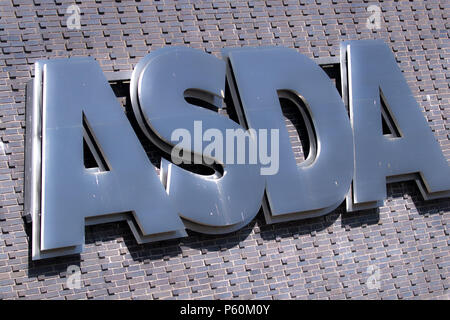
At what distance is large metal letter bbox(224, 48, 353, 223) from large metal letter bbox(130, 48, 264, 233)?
0.25 meters

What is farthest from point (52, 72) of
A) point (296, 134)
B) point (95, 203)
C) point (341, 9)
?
point (341, 9)

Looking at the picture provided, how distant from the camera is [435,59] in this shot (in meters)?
11.0

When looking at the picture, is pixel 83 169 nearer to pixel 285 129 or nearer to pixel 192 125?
pixel 192 125

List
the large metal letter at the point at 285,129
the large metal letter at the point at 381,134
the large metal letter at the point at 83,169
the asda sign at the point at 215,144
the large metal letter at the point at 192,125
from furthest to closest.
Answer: the large metal letter at the point at 381,134 → the large metal letter at the point at 285,129 → the large metal letter at the point at 192,125 → the asda sign at the point at 215,144 → the large metal letter at the point at 83,169

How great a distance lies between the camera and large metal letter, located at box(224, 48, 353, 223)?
9.40 m

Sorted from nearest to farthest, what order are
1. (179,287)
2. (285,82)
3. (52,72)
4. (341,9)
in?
1. (52,72)
2. (179,287)
3. (285,82)
4. (341,9)

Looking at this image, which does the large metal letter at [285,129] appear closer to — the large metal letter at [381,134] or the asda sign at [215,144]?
the asda sign at [215,144]

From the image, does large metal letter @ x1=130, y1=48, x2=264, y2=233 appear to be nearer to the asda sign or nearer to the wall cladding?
the asda sign

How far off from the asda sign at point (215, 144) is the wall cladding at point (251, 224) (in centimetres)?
23

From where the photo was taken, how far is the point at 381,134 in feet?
33.2

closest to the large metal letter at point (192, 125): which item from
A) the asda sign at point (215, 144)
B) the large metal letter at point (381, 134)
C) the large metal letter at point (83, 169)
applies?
the asda sign at point (215, 144)

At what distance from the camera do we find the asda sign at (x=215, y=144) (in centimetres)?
834
